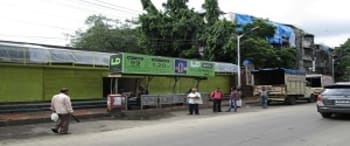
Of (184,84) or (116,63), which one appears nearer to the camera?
(116,63)

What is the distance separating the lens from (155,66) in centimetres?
2530

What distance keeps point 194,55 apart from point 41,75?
23996 millimetres

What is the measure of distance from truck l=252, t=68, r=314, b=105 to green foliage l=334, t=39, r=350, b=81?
52141 mm

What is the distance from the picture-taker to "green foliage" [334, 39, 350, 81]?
85.1 metres

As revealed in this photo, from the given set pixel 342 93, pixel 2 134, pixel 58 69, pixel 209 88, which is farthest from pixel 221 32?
pixel 2 134

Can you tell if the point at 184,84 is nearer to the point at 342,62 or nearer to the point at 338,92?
the point at 338,92

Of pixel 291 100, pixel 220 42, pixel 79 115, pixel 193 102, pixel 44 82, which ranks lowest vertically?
pixel 79 115

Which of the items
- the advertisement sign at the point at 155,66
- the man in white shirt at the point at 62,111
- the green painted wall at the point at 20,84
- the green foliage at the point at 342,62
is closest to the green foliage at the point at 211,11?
the advertisement sign at the point at 155,66

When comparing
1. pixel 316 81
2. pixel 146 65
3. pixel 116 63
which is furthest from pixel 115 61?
pixel 316 81

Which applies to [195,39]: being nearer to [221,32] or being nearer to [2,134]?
[221,32]

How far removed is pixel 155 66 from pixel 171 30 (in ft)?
69.0

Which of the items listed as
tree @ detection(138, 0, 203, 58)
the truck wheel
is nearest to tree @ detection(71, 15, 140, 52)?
tree @ detection(138, 0, 203, 58)

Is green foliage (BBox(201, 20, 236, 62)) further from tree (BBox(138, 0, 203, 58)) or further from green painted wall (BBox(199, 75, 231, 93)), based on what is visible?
green painted wall (BBox(199, 75, 231, 93))

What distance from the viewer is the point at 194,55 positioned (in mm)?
45312
